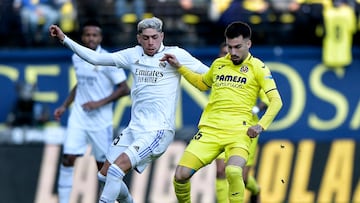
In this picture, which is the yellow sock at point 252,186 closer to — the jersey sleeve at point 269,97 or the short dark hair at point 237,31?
the jersey sleeve at point 269,97

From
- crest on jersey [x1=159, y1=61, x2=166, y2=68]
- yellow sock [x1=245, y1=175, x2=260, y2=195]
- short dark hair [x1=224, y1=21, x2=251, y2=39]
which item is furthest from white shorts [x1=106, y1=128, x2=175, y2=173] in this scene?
yellow sock [x1=245, y1=175, x2=260, y2=195]

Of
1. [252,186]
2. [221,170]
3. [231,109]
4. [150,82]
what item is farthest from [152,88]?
[252,186]

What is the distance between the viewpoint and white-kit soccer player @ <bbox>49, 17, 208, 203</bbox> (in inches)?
488

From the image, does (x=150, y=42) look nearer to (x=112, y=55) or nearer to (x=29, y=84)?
(x=112, y=55)

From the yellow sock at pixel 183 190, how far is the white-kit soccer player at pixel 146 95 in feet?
1.43

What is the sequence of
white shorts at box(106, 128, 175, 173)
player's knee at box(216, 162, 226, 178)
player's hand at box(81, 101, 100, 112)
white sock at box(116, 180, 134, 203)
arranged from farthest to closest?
player's hand at box(81, 101, 100, 112) → player's knee at box(216, 162, 226, 178) → white sock at box(116, 180, 134, 203) → white shorts at box(106, 128, 175, 173)

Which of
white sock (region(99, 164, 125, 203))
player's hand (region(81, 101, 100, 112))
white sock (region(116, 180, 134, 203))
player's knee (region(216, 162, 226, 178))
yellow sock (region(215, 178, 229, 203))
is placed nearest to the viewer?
white sock (region(99, 164, 125, 203))

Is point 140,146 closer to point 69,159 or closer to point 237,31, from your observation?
point 237,31

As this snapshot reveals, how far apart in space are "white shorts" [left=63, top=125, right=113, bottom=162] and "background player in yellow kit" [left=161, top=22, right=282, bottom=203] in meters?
2.30

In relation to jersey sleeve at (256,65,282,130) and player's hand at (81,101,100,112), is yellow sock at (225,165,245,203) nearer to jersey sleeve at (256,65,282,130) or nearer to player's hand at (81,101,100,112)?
jersey sleeve at (256,65,282,130)

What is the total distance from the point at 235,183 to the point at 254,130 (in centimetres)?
63

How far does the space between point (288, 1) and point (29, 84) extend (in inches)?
186

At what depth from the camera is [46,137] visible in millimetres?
17141

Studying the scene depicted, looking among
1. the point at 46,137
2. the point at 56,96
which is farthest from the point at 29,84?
the point at 46,137
